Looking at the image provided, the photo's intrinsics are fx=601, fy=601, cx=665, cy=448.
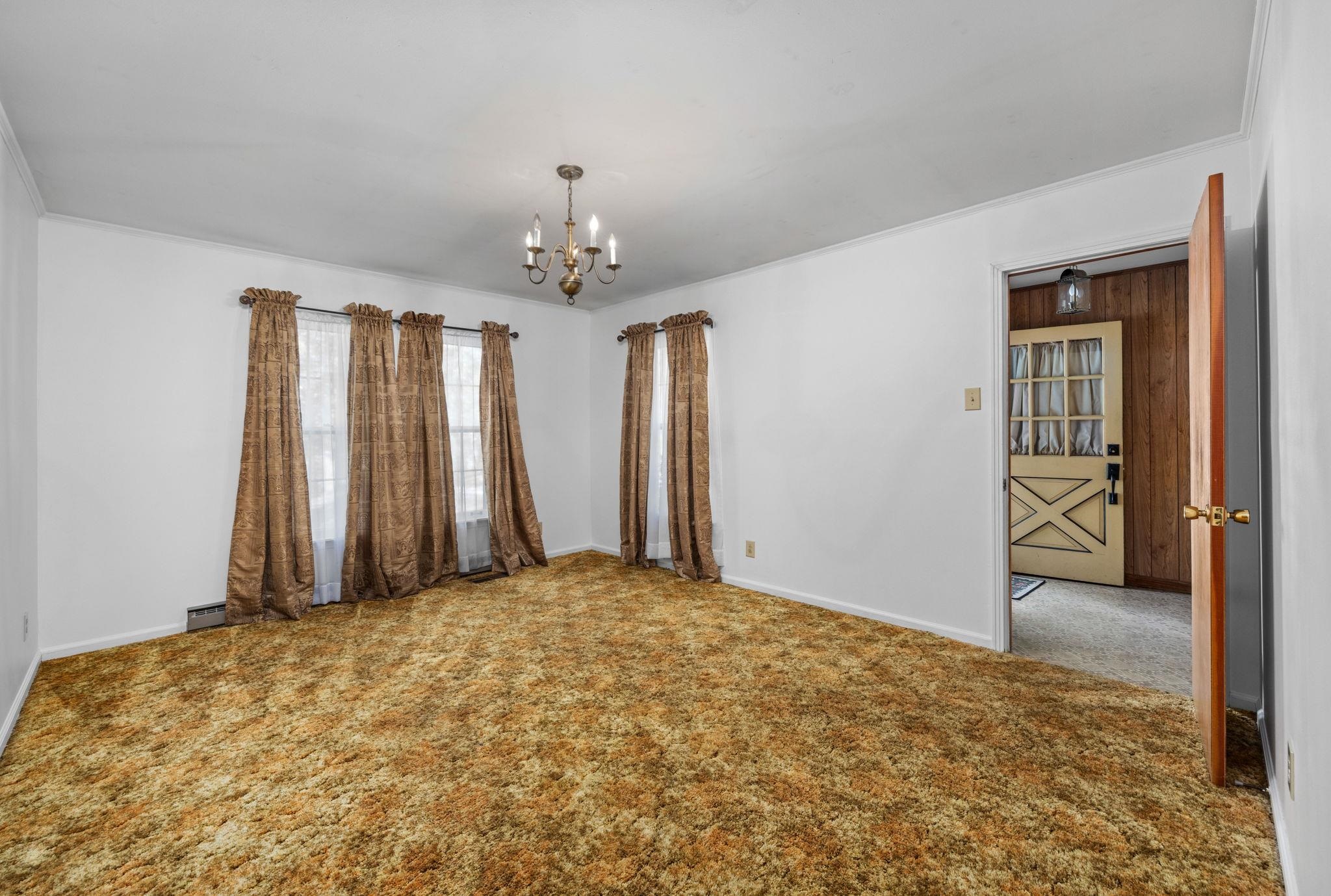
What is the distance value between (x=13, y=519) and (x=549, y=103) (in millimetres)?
2926

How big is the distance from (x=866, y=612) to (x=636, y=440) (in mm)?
2297

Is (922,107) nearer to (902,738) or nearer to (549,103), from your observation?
(549,103)

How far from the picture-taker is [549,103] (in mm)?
2213

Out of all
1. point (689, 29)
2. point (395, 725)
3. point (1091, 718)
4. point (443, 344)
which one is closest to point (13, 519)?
point (395, 725)

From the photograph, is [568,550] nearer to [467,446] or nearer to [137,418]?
[467,446]

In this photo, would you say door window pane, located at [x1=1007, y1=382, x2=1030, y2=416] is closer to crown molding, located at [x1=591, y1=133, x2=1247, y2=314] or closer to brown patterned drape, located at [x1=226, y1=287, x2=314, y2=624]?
crown molding, located at [x1=591, y1=133, x2=1247, y2=314]

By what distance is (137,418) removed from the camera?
3516mm

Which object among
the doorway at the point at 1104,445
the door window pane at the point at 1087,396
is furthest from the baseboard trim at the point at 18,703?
the door window pane at the point at 1087,396

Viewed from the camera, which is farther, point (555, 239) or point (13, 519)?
point (555, 239)

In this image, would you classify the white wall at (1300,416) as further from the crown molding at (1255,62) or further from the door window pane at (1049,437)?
the door window pane at (1049,437)

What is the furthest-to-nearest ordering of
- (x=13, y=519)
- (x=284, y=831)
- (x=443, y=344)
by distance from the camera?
(x=443, y=344), (x=13, y=519), (x=284, y=831)

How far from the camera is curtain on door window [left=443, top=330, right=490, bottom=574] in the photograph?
4805 millimetres

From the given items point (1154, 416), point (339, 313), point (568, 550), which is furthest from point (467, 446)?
point (1154, 416)

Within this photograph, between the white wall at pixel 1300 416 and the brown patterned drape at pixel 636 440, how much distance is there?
3.76 m
